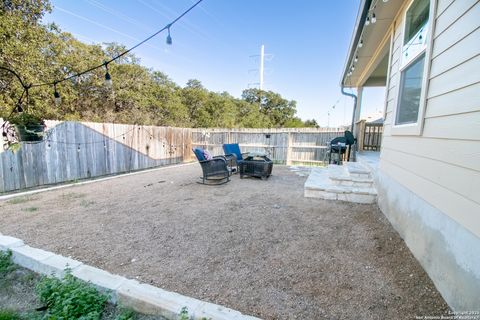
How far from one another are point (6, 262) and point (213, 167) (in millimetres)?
3450

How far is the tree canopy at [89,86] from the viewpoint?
19.4ft

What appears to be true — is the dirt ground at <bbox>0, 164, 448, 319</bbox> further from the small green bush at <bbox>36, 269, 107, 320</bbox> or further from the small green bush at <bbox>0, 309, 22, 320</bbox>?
the small green bush at <bbox>0, 309, 22, 320</bbox>

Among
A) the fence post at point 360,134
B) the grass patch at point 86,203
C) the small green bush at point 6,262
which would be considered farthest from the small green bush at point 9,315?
the fence post at point 360,134

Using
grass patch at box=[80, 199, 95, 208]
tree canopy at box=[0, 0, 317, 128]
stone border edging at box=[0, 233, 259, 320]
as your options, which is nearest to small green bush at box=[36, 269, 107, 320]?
stone border edging at box=[0, 233, 259, 320]

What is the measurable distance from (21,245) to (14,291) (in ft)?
2.24

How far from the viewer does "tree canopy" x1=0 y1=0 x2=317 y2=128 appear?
590cm

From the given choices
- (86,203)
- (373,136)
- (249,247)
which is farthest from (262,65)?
(249,247)

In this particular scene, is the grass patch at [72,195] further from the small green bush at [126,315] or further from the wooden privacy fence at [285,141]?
the wooden privacy fence at [285,141]

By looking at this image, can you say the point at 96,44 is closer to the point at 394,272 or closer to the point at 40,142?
the point at 40,142

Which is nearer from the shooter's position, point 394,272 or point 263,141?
point 394,272

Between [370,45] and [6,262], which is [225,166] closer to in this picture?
[6,262]

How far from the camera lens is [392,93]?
125 inches

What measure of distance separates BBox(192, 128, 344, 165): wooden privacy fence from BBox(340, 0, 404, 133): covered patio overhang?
2.15 m

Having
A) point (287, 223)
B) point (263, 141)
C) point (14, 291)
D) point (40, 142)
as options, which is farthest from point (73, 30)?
point (287, 223)
